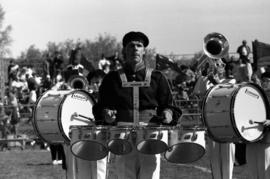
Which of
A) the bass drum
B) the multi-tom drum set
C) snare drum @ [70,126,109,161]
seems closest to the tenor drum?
the multi-tom drum set

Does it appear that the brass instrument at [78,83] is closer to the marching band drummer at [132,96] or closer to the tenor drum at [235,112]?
the tenor drum at [235,112]

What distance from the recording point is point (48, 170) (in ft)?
53.8

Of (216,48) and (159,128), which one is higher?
(216,48)

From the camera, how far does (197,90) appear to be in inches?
525

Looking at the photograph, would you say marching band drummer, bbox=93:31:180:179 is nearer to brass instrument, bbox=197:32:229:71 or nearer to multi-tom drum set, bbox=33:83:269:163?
multi-tom drum set, bbox=33:83:269:163

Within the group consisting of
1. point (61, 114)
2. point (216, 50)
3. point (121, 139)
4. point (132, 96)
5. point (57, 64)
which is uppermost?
point (216, 50)

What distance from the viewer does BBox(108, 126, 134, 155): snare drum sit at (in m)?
7.55

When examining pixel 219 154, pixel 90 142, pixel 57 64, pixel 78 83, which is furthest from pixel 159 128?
pixel 57 64

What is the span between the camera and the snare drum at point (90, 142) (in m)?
7.76

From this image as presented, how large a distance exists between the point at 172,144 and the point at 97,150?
797mm

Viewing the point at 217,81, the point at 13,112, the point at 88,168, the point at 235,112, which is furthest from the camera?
the point at 13,112

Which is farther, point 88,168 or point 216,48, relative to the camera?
point 216,48

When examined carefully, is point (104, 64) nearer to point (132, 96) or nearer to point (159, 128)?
point (132, 96)

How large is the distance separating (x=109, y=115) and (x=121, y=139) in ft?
2.09
